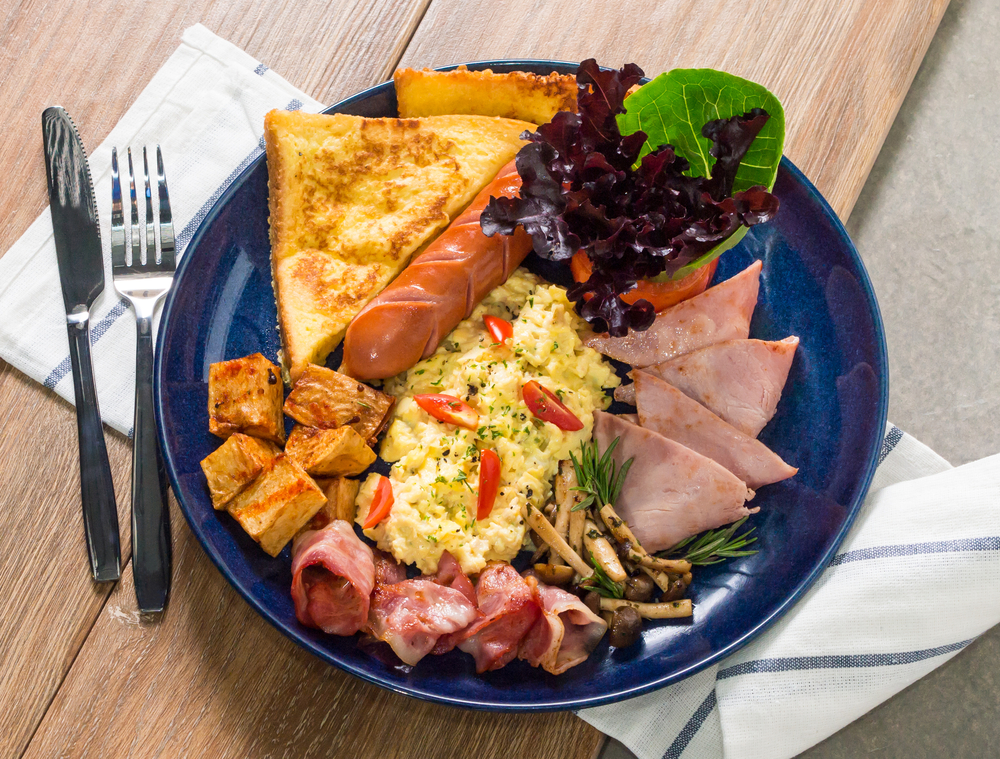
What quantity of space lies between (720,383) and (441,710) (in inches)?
62.0

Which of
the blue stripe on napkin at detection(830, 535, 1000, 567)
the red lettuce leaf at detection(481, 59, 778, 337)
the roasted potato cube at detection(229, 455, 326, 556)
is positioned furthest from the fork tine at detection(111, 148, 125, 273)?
the blue stripe on napkin at detection(830, 535, 1000, 567)

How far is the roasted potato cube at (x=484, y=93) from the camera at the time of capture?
2.97 metres

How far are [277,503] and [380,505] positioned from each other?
354mm

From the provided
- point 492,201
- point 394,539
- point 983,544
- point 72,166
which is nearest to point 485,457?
point 394,539

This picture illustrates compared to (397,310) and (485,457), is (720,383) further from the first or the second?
(397,310)

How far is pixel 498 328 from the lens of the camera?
284 cm

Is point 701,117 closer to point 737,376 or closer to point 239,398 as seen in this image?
point 737,376

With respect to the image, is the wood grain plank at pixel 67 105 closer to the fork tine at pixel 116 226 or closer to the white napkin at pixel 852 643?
the fork tine at pixel 116 226

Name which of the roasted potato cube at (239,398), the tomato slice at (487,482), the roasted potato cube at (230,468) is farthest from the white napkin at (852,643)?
the roasted potato cube at (239,398)

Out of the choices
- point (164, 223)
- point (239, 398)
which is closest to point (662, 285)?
point (239, 398)

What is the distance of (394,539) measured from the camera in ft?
8.71

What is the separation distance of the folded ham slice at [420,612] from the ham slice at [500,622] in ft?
0.18

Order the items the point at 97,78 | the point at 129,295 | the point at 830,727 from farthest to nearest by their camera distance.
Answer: the point at 97,78
the point at 129,295
the point at 830,727

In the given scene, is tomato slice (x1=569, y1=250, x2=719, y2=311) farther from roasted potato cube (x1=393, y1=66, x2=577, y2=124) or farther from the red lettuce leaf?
roasted potato cube (x1=393, y1=66, x2=577, y2=124)
